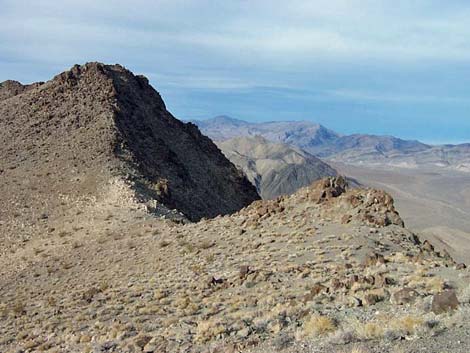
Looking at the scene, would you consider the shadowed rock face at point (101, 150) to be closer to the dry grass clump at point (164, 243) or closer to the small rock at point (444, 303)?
the dry grass clump at point (164, 243)

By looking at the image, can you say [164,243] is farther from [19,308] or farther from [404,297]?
[404,297]

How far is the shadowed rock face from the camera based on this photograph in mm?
37406

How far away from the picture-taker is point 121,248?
2656 cm

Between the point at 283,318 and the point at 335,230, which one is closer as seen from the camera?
the point at 283,318

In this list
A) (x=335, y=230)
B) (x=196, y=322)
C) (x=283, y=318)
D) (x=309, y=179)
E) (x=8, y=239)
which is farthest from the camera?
(x=309, y=179)

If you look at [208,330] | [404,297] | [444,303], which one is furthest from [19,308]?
[444,303]

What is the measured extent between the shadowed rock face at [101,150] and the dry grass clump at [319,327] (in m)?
24.0

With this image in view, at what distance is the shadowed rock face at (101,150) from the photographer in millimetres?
37406

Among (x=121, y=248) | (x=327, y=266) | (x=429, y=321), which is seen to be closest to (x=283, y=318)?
(x=429, y=321)

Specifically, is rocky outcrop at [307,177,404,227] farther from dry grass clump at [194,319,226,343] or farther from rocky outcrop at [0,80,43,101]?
rocky outcrop at [0,80,43,101]

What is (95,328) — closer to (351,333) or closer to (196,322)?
(196,322)

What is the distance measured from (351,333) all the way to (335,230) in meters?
11.3

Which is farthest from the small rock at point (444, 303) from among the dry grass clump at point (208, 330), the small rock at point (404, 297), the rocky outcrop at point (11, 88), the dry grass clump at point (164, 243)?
the rocky outcrop at point (11, 88)

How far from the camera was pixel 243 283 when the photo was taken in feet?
Answer: 60.2
